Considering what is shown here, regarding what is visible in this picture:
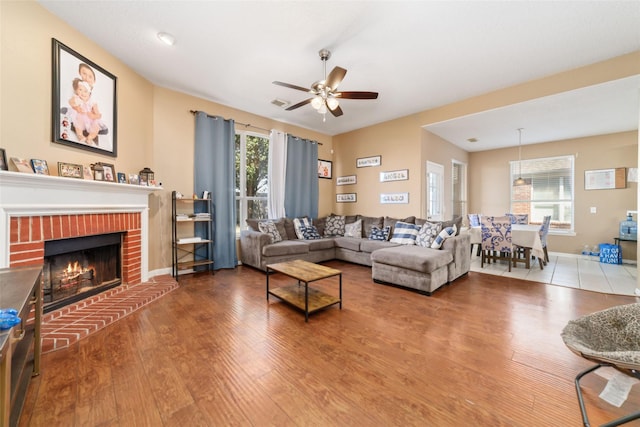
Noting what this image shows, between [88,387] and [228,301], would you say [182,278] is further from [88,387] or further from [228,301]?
[88,387]

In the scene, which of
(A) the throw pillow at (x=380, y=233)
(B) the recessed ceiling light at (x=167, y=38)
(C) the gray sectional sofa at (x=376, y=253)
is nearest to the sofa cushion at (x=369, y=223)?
(C) the gray sectional sofa at (x=376, y=253)

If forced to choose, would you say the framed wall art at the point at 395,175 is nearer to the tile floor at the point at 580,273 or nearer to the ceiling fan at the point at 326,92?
the tile floor at the point at 580,273

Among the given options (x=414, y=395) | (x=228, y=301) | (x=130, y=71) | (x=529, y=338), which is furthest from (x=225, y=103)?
(x=529, y=338)

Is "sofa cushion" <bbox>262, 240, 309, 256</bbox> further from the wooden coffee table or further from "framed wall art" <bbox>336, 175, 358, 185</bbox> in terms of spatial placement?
"framed wall art" <bbox>336, 175, 358, 185</bbox>

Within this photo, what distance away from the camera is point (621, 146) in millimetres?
5035

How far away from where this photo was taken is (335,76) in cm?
259

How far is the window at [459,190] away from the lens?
21.7ft

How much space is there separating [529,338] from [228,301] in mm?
2950

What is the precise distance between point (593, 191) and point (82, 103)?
8800 mm

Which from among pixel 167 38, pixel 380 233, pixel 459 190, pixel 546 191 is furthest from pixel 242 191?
pixel 546 191

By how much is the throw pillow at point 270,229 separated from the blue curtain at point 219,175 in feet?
1.58

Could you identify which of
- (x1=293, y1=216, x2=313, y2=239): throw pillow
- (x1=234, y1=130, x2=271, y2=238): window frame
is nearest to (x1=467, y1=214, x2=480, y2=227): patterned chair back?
(x1=293, y1=216, x2=313, y2=239): throw pillow

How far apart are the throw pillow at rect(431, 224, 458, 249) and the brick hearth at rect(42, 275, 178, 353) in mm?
3697

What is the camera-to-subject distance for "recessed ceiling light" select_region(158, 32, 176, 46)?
2.56 meters
